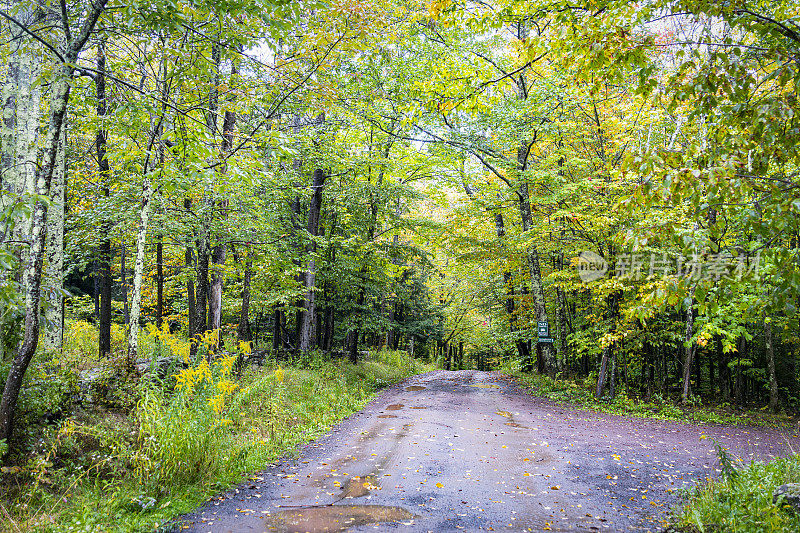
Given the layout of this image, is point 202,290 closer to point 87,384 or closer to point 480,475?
point 87,384

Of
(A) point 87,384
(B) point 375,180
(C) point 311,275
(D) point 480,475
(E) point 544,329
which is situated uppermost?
(B) point 375,180

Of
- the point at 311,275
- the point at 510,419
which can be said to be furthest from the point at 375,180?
the point at 510,419

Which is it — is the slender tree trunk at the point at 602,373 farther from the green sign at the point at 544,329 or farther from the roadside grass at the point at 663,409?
the green sign at the point at 544,329

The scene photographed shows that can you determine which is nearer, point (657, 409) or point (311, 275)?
point (657, 409)

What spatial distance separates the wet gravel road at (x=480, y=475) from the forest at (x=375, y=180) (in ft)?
4.76

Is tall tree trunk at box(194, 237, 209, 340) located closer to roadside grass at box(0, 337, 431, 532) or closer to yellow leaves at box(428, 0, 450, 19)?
roadside grass at box(0, 337, 431, 532)

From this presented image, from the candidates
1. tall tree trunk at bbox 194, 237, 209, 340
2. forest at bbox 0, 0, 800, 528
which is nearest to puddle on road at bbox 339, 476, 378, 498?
forest at bbox 0, 0, 800, 528

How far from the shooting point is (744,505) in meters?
3.96

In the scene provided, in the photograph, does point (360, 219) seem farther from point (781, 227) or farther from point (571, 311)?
point (781, 227)

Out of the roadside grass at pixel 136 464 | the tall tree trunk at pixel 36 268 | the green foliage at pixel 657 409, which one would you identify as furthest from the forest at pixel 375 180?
the green foliage at pixel 657 409

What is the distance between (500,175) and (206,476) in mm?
14566

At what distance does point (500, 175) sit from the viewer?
16719 millimetres

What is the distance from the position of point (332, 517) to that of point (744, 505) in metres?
3.84

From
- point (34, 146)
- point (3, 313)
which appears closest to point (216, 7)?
point (34, 146)
